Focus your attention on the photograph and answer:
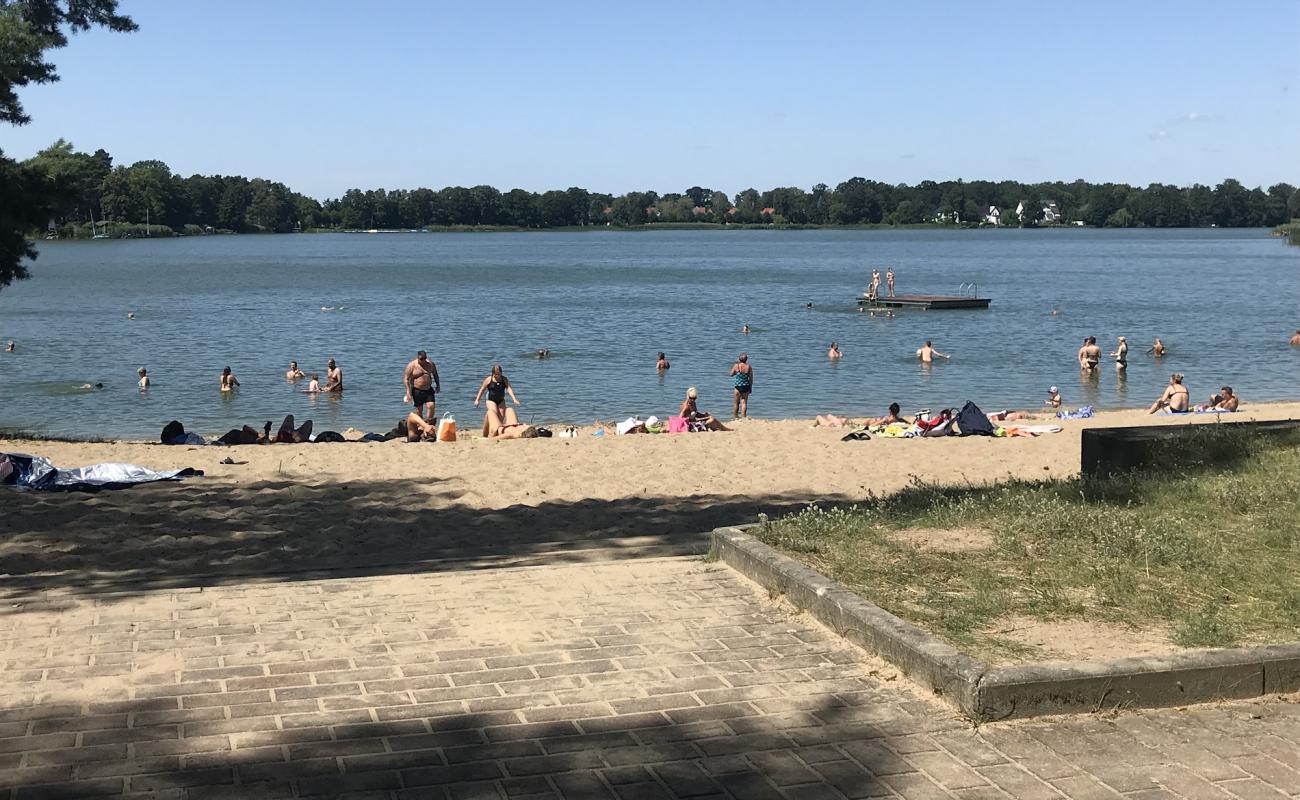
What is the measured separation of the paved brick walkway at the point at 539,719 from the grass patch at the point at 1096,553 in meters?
0.60

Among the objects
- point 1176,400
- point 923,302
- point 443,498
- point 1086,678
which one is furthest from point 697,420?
point 923,302

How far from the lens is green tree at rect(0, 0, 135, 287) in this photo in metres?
14.2

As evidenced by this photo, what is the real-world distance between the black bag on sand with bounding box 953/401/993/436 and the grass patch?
404 inches

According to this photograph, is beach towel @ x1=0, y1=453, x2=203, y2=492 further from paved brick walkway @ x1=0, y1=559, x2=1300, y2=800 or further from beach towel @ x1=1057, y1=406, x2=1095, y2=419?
beach towel @ x1=1057, y1=406, x2=1095, y2=419

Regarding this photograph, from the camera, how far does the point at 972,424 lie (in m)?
20.2

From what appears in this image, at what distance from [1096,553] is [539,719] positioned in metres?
3.65

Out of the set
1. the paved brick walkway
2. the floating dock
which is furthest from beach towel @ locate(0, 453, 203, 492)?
the floating dock

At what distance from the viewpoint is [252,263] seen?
123375 millimetres

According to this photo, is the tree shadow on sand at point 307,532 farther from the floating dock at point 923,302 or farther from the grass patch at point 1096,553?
the floating dock at point 923,302

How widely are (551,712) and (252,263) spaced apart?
412 ft

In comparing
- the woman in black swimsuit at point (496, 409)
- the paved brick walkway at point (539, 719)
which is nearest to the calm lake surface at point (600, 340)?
the woman in black swimsuit at point (496, 409)

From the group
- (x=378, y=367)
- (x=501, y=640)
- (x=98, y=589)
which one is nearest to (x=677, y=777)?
(x=501, y=640)

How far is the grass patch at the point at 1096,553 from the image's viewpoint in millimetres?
5887

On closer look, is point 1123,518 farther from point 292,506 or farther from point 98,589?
point 292,506
